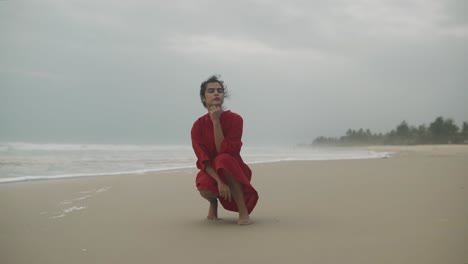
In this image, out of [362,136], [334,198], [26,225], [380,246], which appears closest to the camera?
[380,246]

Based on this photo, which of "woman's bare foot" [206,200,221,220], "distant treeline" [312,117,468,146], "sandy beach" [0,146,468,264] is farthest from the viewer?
"distant treeline" [312,117,468,146]

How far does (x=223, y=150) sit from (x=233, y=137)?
135 mm

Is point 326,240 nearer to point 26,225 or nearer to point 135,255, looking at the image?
point 135,255

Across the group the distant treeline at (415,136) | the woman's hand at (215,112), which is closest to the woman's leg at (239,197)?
the woman's hand at (215,112)

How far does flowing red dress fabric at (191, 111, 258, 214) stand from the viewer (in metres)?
3.40

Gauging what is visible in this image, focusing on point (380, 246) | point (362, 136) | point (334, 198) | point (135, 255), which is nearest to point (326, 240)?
point (380, 246)

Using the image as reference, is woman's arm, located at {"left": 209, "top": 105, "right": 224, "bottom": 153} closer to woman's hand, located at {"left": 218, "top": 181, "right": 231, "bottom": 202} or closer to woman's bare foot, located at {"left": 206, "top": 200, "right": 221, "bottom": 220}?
woman's hand, located at {"left": 218, "top": 181, "right": 231, "bottom": 202}

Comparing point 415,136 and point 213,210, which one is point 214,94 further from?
point 415,136

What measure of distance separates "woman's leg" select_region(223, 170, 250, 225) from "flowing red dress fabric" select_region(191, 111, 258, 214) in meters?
0.04

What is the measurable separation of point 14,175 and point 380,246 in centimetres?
626

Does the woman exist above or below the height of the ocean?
above

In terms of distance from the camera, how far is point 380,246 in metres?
2.52

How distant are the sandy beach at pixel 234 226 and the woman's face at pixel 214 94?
3.17ft

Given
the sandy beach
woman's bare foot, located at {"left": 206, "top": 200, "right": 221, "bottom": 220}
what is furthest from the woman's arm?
the sandy beach
